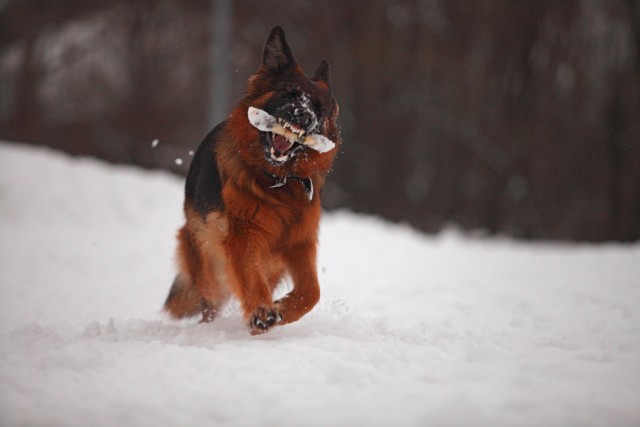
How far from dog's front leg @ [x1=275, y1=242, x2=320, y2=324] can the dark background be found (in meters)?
12.1

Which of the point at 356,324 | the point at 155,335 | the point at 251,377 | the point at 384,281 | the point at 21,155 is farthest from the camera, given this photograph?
the point at 21,155

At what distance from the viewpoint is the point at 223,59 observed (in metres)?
11.7

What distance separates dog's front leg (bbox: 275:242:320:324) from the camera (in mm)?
4465

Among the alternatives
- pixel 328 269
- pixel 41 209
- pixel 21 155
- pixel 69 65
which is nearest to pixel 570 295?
pixel 328 269

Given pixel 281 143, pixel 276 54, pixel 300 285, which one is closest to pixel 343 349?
pixel 300 285

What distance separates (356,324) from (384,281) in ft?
9.65

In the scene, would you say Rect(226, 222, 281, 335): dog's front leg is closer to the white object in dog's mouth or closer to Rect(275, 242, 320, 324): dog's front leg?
Rect(275, 242, 320, 324): dog's front leg

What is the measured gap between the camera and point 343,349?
377cm

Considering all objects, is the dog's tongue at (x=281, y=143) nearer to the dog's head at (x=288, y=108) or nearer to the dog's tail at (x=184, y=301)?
the dog's head at (x=288, y=108)

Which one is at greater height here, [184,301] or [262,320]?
[262,320]

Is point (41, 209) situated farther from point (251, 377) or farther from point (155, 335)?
point (251, 377)

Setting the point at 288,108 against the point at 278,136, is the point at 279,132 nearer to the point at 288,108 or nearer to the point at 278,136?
the point at 278,136

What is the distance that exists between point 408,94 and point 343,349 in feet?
53.6

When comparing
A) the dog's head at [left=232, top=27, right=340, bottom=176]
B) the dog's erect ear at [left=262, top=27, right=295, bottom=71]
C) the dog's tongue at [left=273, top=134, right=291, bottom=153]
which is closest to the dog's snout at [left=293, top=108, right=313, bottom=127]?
the dog's head at [left=232, top=27, right=340, bottom=176]
